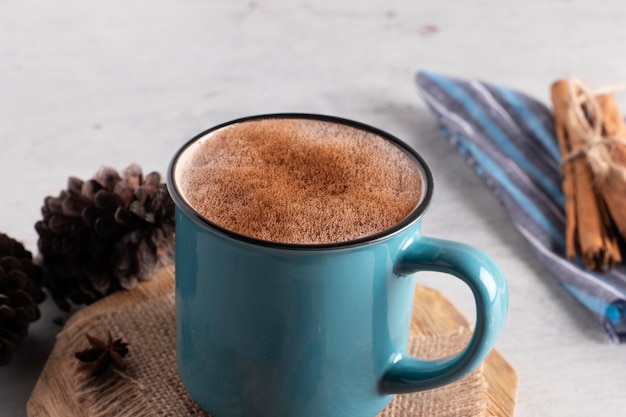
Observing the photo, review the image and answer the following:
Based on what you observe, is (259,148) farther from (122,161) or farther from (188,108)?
(188,108)

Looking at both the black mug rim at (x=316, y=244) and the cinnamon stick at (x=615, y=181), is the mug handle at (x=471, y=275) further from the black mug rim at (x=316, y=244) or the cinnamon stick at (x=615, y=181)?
the cinnamon stick at (x=615, y=181)

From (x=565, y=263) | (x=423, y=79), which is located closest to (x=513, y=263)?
(x=565, y=263)

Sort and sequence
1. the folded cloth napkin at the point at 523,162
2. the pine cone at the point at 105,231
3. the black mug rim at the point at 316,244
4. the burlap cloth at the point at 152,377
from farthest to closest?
1. the folded cloth napkin at the point at 523,162
2. the pine cone at the point at 105,231
3. the burlap cloth at the point at 152,377
4. the black mug rim at the point at 316,244

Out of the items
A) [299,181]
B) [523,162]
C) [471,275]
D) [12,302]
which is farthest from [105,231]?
[523,162]

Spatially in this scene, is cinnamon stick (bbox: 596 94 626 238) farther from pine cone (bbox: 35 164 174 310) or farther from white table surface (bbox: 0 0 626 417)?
pine cone (bbox: 35 164 174 310)

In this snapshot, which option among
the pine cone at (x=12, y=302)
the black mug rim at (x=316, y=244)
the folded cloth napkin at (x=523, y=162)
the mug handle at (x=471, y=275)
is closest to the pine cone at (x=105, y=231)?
the pine cone at (x=12, y=302)

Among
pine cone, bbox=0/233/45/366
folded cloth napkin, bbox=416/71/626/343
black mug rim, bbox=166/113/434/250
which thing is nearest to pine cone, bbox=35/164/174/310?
pine cone, bbox=0/233/45/366
